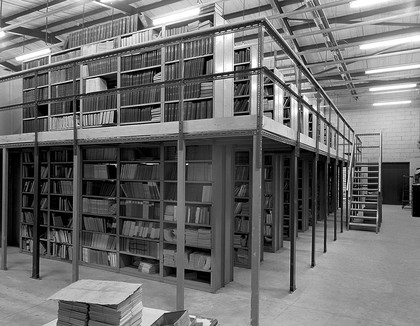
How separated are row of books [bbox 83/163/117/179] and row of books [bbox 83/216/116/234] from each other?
674mm

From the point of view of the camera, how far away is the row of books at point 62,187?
568cm

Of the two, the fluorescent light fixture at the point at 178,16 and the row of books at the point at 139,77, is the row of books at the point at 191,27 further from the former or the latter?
the row of books at the point at 139,77

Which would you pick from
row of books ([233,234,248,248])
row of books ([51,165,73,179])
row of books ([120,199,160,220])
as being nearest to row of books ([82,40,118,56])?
row of books ([51,165,73,179])

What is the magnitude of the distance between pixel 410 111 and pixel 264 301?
12.9 metres

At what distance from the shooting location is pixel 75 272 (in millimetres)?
4191

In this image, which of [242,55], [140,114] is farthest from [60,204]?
[242,55]

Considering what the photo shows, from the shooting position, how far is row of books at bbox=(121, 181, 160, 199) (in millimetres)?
4793

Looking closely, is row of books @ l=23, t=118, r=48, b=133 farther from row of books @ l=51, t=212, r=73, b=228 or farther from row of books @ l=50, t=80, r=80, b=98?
row of books @ l=51, t=212, r=73, b=228

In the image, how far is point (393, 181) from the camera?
14.3 metres

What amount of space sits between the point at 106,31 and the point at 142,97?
1.73 m

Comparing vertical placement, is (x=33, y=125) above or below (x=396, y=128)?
below

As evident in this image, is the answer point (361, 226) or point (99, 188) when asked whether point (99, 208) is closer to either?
point (99, 188)

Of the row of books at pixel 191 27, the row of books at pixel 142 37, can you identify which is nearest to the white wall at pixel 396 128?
the row of books at pixel 191 27

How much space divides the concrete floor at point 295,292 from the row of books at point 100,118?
2.40 m
